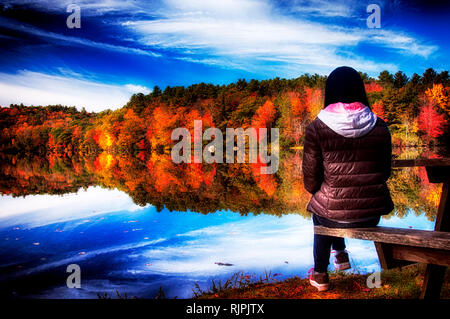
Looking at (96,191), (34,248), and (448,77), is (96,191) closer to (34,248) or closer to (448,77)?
(34,248)

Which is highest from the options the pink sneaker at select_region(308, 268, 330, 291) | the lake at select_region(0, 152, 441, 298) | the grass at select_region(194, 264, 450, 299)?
the pink sneaker at select_region(308, 268, 330, 291)

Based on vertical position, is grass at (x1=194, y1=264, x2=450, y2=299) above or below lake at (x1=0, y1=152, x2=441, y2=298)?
above

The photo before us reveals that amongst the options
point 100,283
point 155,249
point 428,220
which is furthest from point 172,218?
point 428,220

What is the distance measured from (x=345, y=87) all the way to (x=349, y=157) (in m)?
0.62

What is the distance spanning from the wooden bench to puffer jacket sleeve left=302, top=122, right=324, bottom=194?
43 centimetres

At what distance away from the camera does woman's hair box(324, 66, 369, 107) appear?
282 cm

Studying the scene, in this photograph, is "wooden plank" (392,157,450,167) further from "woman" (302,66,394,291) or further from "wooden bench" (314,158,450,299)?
"woman" (302,66,394,291)

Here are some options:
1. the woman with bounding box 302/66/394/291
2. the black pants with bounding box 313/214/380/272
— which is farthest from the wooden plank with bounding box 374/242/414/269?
the black pants with bounding box 313/214/380/272

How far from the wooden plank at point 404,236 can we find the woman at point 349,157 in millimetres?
279

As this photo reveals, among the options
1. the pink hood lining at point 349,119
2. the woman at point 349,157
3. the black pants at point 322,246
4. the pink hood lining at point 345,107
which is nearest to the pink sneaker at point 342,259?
the black pants at point 322,246

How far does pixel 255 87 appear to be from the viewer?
6581 centimetres

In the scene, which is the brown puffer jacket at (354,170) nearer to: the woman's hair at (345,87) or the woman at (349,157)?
the woman at (349,157)

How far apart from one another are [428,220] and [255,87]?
199 feet

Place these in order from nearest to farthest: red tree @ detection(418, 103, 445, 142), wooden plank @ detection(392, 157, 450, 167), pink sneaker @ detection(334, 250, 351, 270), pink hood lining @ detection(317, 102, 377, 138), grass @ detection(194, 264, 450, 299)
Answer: pink hood lining @ detection(317, 102, 377, 138)
wooden plank @ detection(392, 157, 450, 167)
grass @ detection(194, 264, 450, 299)
pink sneaker @ detection(334, 250, 351, 270)
red tree @ detection(418, 103, 445, 142)
